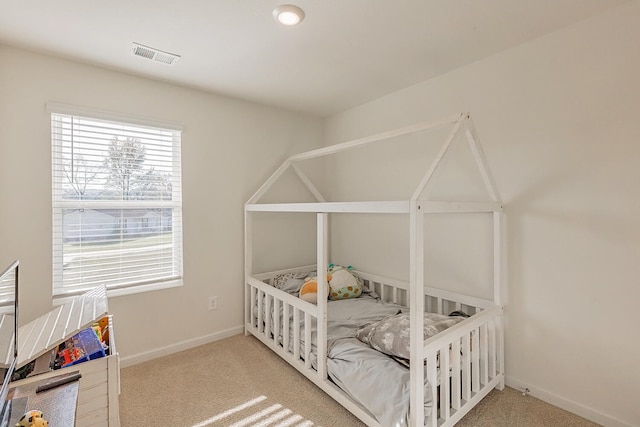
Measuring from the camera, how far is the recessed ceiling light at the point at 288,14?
5.35ft

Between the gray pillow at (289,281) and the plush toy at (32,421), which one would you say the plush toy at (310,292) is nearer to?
the gray pillow at (289,281)

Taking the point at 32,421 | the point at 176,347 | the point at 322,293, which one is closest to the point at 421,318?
the point at 322,293

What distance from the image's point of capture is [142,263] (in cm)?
254

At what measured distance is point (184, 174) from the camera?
270 centimetres

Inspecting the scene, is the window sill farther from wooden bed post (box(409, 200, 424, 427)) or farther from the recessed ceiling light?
the recessed ceiling light

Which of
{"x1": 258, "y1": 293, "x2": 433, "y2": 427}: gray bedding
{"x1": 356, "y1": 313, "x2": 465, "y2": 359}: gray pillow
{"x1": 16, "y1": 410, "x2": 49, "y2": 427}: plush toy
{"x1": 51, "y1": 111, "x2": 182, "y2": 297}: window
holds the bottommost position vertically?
{"x1": 258, "y1": 293, "x2": 433, "y2": 427}: gray bedding

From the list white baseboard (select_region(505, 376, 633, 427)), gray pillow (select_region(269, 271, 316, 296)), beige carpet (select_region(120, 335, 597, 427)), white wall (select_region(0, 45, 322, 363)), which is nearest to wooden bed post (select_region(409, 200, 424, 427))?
beige carpet (select_region(120, 335, 597, 427))

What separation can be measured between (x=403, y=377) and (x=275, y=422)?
80 centimetres

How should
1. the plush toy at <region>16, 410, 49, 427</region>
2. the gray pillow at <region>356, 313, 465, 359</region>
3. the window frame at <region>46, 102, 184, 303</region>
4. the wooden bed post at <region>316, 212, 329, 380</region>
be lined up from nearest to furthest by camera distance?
the plush toy at <region>16, 410, 49, 427</region> < the gray pillow at <region>356, 313, 465, 359</region> < the wooden bed post at <region>316, 212, 329, 380</region> < the window frame at <region>46, 102, 184, 303</region>

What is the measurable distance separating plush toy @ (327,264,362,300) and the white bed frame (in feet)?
0.82

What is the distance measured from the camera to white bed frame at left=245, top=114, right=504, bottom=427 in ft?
4.92

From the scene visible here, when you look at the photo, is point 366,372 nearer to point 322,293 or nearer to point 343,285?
point 322,293

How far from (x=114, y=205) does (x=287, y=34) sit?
1805 millimetres

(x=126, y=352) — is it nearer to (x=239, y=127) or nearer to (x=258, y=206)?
(x=258, y=206)
